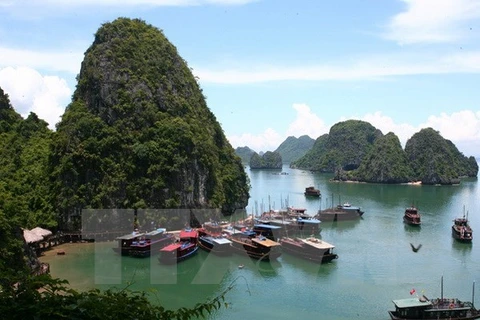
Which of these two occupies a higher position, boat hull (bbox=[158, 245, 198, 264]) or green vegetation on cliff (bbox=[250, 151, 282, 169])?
green vegetation on cliff (bbox=[250, 151, 282, 169])

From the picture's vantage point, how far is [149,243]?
3722 cm

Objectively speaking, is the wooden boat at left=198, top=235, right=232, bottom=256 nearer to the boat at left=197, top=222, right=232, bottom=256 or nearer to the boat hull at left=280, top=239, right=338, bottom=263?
the boat at left=197, top=222, right=232, bottom=256

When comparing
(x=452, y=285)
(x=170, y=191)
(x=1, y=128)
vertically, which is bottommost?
(x=452, y=285)

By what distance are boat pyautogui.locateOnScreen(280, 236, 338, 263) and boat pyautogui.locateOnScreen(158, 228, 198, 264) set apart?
786 centimetres

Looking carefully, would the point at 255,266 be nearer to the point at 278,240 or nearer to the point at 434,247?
the point at 278,240

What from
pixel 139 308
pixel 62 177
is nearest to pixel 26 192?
pixel 62 177

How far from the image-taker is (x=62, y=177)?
4575 centimetres

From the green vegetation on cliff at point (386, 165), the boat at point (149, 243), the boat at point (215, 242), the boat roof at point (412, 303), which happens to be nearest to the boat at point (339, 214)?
the boat at point (215, 242)

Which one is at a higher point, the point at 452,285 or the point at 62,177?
the point at 62,177

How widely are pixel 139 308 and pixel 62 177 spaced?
43.4 m

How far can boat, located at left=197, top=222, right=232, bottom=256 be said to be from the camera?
37531 mm

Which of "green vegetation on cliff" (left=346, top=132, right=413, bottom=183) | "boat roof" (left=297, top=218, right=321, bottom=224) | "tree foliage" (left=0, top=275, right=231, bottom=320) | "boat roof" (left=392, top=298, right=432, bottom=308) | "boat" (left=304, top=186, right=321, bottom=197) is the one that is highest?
"green vegetation on cliff" (left=346, top=132, right=413, bottom=183)

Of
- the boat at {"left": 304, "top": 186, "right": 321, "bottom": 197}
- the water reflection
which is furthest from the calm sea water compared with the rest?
the boat at {"left": 304, "top": 186, "right": 321, "bottom": 197}

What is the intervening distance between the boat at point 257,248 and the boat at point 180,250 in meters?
3.41
